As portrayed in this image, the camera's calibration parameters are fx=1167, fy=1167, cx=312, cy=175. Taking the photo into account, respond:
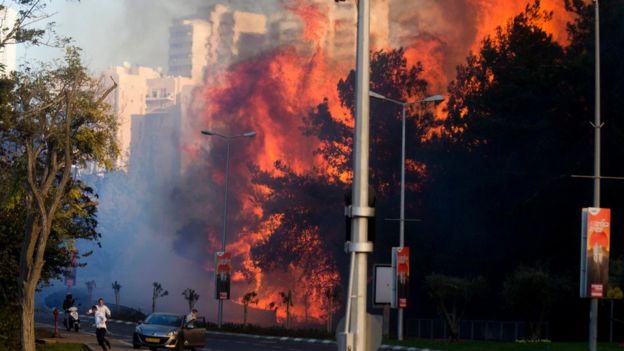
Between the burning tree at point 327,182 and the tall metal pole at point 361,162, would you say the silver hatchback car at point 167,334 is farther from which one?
the burning tree at point 327,182

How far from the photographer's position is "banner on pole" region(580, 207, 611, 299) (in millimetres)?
32375

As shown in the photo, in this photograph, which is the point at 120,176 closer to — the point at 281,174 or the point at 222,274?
the point at 281,174

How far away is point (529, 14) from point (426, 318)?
2239 cm

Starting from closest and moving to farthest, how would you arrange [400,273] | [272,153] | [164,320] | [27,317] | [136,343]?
[27,317], [136,343], [164,320], [400,273], [272,153]

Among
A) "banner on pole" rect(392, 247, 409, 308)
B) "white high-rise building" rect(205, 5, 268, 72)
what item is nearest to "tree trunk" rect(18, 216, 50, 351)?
"banner on pole" rect(392, 247, 409, 308)

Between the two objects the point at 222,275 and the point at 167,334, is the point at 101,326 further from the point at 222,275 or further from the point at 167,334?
the point at 222,275

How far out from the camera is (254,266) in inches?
4063

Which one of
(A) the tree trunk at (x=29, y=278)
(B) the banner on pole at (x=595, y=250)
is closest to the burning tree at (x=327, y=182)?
(A) the tree trunk at (x=29, y=278)

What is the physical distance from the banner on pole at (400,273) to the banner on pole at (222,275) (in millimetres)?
16708

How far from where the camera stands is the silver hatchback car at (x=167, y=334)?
43.9m

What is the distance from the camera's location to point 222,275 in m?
70.8

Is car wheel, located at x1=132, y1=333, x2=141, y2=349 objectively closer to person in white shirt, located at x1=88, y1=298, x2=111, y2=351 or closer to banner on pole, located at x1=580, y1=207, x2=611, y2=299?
person in white shirt, located at x1=88, y1=298, x2=111, y2=351

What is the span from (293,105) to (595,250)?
78.5 m

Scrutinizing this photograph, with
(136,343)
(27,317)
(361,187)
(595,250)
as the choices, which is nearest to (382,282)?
(361,187)
